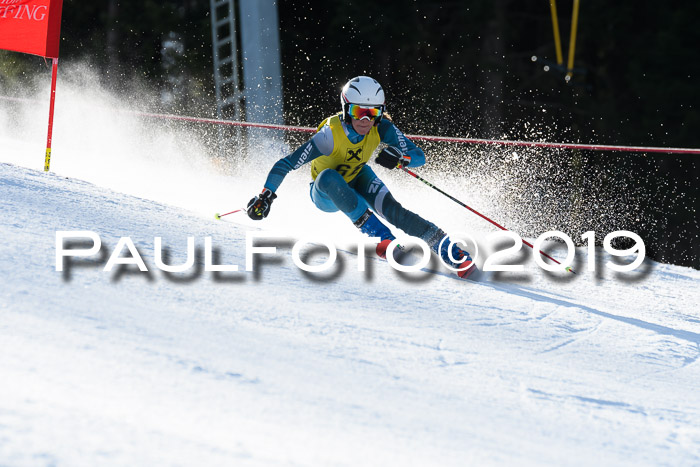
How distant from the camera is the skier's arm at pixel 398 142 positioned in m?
4.92

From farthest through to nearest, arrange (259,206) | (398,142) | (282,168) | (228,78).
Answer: (228,78)
(398,142)
(282,168)
(259,206)

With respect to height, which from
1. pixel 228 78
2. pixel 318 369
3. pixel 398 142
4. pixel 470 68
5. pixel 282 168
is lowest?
pixel 318 369

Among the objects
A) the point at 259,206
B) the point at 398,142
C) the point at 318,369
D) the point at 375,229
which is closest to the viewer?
the point at 318,369

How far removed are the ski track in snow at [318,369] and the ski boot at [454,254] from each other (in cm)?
11

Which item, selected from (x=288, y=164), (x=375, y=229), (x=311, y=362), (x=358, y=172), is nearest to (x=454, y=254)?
(x=375, y=229)

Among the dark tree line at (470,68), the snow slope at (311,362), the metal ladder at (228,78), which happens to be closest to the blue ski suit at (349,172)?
the snow slope at (311,362)

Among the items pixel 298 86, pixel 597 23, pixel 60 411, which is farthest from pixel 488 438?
pixel 597 23

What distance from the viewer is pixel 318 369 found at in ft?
9.07

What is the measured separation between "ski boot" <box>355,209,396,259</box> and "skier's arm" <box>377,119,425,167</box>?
0.47 metres

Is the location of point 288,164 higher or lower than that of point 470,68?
lower

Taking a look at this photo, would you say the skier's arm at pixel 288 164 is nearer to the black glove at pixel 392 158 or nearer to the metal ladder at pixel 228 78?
the black glove at pixel 392 158

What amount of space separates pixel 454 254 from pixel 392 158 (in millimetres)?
648

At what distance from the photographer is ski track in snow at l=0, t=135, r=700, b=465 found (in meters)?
2.19

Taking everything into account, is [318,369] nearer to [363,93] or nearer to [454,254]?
[454,254]
